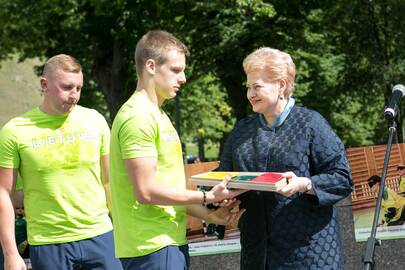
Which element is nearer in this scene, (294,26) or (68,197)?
(68,197)

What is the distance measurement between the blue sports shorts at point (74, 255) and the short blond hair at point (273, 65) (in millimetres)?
1481

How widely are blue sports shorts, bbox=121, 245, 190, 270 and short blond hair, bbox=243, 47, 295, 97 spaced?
0.93 meters

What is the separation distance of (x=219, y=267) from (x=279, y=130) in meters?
3.23

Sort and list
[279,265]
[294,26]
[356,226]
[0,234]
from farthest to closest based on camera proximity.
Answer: [294,26] → [356,226] → [0,234] → [279,265]

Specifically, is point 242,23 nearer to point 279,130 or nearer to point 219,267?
point 219,267

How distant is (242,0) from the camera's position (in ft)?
66.0

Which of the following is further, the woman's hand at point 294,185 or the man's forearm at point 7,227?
the man's forearm at point 7,227

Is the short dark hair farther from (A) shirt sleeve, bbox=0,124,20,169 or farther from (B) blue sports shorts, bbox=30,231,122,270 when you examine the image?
(A) shirt sleeve, bbox=0,124,20,169

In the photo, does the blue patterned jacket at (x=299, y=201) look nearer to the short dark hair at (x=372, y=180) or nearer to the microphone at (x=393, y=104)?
the microphone at (x=393, y=104)

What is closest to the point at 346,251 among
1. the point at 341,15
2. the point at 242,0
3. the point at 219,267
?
the point at 219,267

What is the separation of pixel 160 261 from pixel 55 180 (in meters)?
1.10

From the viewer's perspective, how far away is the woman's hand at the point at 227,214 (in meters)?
3.34

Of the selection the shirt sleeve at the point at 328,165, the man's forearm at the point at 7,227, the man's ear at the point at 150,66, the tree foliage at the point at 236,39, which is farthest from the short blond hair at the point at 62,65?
the tree foliage at the point at 236,39

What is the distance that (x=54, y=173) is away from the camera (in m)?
3.99
